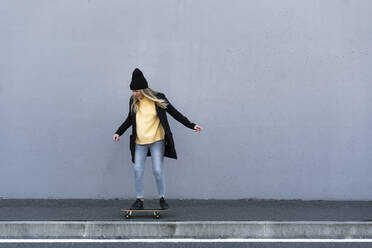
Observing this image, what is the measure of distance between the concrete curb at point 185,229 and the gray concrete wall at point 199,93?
1.86 m

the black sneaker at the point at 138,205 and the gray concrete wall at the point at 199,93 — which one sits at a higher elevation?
the gray concrete wall at the point at 199,93

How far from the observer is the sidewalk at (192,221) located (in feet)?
21.0

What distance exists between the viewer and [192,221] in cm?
658

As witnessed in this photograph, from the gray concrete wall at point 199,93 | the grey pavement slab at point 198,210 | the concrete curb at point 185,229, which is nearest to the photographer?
the concrete curb at point 185,229

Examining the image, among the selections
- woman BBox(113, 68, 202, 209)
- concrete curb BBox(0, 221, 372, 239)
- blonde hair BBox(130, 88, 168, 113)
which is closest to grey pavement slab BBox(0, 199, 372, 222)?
concrete curb BBox(0, 221, 372, 239)

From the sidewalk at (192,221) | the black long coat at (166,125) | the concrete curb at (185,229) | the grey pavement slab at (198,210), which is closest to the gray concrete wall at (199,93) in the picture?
the grey pavement slab at (198,210)

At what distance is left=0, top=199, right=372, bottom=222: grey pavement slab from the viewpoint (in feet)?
22.7

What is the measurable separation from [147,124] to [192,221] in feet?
3.97

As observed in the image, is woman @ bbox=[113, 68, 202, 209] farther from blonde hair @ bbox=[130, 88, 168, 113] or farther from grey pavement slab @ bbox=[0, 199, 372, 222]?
grey pavement slab @ bbox=[0, 199, 372, 222]

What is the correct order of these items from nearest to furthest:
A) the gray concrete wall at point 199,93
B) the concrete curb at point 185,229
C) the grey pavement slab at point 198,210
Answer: the concrete curb at point 185,229 < the grey pavement slab at point 198,210 < the gray concrete wall at point 199,93

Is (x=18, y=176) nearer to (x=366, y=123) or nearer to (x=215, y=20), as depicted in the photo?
(x=215, y=20)

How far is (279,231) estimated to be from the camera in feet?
21.2

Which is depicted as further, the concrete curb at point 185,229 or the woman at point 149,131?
the woman at point 149,131

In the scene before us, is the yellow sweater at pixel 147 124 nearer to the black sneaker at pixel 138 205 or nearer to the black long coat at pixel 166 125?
the black long coat at pixel 166 125
